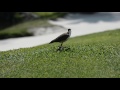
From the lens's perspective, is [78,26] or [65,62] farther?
[78,26]

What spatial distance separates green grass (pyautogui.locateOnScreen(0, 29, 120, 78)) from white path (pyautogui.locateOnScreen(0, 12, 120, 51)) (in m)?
9.09

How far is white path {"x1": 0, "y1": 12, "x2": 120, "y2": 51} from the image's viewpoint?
41713 mm

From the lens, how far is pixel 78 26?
4850 cm

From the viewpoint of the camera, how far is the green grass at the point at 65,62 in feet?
85.7

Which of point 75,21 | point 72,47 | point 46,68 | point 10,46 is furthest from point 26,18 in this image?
point 46,68

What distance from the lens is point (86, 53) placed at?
29.5m

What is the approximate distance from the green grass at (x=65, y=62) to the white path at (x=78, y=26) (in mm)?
9088

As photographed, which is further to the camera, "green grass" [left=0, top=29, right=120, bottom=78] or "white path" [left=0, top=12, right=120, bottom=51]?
"white path" [left=0, top=12, right=120, bottom=51]

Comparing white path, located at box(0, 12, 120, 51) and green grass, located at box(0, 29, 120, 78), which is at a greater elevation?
white path, located at box(0, 12, 120, 51)

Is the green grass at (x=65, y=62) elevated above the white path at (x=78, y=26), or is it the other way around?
the white path at (x=78, y=26)

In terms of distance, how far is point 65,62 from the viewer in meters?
27.7

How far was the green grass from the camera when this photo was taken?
2612 cm

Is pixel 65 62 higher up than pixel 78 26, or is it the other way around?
pixel 78 26

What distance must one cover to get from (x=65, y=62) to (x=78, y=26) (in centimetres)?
2118
